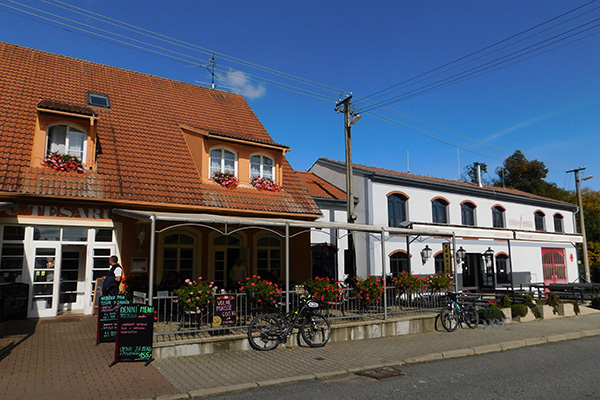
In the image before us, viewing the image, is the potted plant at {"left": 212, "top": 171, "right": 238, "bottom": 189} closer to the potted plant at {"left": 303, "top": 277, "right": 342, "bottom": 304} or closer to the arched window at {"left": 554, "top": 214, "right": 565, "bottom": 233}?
the potted plant at {"left": 303, "top": 277, "right": 342, "bottom": 304}

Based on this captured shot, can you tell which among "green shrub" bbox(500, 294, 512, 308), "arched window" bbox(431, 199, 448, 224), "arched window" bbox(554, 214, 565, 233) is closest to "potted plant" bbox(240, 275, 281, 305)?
"green shrub" bbox(500, 294, 512, 308)

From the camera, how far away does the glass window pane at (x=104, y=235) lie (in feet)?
38.2

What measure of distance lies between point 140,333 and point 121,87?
36.9 feet

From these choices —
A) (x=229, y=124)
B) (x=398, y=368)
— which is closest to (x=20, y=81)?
(x=229, y=124)

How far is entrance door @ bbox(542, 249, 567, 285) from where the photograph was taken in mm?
26703

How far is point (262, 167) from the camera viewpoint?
14938 millimetres

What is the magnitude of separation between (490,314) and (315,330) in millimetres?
6136

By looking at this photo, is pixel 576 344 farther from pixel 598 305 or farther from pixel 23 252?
pixel 23 252

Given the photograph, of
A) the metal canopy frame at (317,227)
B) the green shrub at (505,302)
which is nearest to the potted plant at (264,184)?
the metal canopy frame at (317,227)

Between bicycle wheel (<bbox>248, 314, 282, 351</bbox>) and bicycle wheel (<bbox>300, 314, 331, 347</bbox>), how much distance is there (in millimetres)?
598

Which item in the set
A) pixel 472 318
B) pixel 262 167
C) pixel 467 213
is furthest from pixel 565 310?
pixel 262 167

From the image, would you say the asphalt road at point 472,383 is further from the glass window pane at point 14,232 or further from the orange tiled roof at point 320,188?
the orange tiled roof at point 320,188

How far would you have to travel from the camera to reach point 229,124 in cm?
1653

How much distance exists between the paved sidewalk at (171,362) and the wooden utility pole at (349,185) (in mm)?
3157
